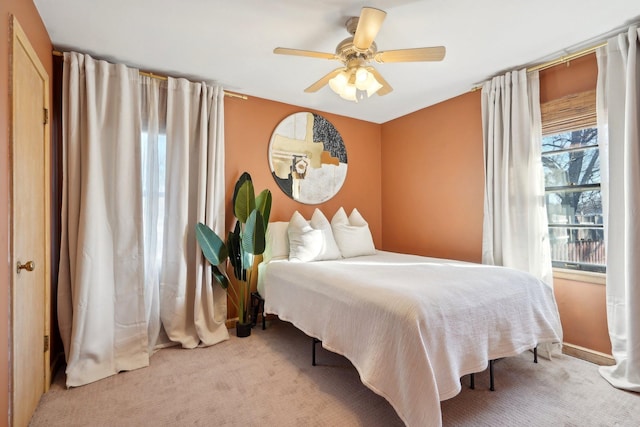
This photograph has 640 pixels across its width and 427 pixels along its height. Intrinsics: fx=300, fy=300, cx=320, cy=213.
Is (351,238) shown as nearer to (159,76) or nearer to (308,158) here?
(308,158)

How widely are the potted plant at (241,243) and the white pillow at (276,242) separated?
22 centimetres

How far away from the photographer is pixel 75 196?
2273 mm

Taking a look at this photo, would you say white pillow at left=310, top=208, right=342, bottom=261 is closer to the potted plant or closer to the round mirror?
the round mirror

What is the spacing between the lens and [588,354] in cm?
236

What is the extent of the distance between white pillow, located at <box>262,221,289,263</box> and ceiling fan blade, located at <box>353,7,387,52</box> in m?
1.93

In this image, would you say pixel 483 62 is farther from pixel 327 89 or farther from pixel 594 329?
pixel 594 329

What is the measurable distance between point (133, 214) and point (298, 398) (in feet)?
6.25

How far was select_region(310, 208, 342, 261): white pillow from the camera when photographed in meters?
3.05

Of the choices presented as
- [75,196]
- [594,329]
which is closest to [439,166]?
[594,329]

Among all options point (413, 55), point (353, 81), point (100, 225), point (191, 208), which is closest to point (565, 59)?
point (413, 55)

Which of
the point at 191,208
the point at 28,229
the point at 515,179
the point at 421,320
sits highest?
the point at 515,179

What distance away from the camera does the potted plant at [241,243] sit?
2.72 meters

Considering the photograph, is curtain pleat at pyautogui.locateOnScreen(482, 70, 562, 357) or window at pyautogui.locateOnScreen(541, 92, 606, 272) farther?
curtain pleat at pyautogui.locateOnScreen(482, 70, 562, 357)

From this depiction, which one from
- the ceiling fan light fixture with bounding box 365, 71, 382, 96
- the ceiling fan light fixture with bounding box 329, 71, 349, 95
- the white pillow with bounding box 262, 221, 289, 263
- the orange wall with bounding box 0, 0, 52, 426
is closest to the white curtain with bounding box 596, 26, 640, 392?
the ceiling fan light fixture with bounding box 365, 71, 382, 96
